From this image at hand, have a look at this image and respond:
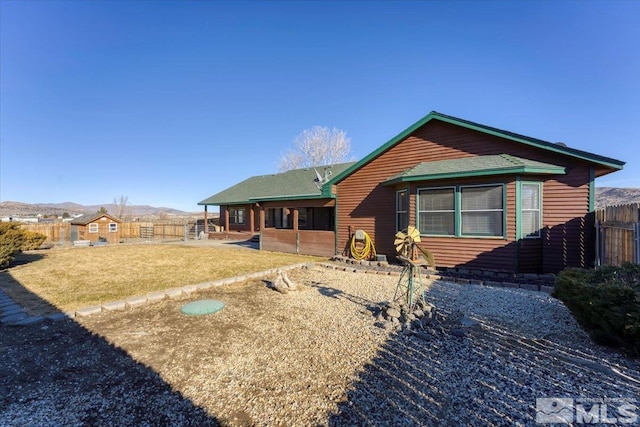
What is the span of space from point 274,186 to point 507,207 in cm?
1617

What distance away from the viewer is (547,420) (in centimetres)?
243

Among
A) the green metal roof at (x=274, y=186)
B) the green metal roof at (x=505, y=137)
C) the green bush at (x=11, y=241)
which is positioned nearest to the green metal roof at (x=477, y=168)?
the green metal roof at (x=505, y=137)

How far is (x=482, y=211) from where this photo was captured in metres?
8.55

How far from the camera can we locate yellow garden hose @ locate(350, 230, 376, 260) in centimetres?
1119

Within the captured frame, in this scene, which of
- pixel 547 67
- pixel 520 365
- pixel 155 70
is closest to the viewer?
pixel 520 365

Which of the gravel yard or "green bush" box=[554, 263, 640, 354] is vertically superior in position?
"green bush" box=[554, 263, 640, 354]

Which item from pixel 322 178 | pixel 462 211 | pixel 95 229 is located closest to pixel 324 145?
pixel 322 178

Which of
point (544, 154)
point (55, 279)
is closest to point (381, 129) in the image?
point (544, 154)

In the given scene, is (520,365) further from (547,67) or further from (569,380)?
(547,67)

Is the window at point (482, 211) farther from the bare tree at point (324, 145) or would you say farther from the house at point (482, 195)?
the bare tree at point (324, 145)

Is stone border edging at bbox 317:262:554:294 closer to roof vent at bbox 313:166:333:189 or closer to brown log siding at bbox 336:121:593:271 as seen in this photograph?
brown log siding at bbox 336:121:593:271

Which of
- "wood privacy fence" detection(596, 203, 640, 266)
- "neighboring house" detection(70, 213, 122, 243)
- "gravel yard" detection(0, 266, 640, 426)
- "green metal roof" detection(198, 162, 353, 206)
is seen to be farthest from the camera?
"neighboring house" detection(70, 213, 122, 243)

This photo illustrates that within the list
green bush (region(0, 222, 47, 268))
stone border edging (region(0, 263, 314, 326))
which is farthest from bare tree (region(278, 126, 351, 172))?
stone border edging (region(0, 263, 314, 326))

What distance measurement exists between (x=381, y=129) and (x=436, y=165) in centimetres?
2008
